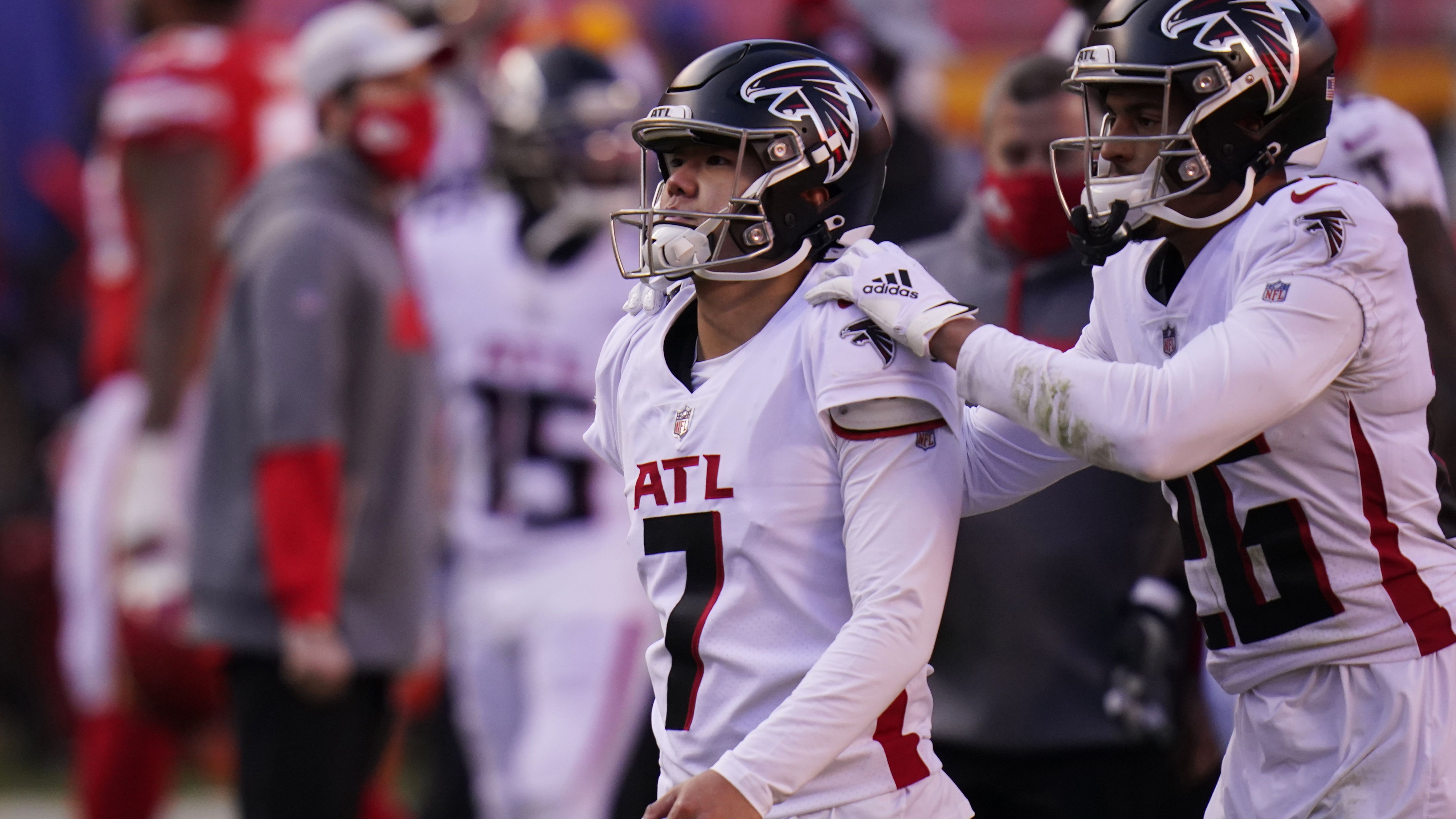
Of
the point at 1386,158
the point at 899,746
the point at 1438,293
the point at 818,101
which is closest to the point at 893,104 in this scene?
the point at 1386,158

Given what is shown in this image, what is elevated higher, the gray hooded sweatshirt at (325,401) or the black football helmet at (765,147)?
the black football helmet at (765,147)

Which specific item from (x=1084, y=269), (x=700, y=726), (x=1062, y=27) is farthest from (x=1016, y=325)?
(x=700, y=726)

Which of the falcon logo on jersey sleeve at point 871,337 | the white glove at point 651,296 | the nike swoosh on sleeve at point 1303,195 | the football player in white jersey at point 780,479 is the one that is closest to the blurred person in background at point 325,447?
the white glove at point 651,296

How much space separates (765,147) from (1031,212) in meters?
1.48

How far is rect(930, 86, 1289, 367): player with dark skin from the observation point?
2.75 meters

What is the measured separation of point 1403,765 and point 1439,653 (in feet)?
0.58

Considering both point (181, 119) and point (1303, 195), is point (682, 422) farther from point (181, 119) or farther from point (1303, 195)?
point (181, 119)

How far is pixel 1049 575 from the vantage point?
13.0 ft

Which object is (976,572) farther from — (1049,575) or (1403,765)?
(1403,765)

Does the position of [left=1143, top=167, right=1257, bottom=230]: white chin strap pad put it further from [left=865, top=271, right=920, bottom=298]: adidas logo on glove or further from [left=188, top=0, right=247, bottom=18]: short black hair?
[left=188, top=0, right=247, bottom=18]: short black hair

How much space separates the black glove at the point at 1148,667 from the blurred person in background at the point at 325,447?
78.5 inches

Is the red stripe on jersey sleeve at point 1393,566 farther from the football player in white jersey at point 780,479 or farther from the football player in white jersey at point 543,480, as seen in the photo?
the football player in white jersey at point 543,480

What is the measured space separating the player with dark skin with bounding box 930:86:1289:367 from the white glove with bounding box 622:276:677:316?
0.71 metres

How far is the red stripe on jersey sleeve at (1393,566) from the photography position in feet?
A: 8.82
